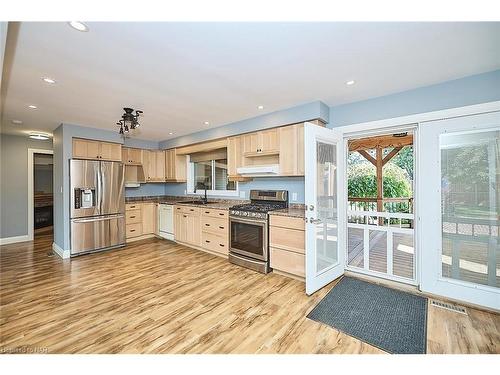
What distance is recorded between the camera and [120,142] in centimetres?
492

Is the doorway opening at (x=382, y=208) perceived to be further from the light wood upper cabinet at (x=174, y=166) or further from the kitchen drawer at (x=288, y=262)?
the light wood upper cabinet at (x=174, y=166)

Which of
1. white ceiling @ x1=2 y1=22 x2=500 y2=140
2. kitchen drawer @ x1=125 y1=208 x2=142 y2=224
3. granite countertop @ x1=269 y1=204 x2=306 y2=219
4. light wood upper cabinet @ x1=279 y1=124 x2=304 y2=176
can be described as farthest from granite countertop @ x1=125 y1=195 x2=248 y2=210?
white ceiling @ x1=2 y1=22 x2=500 y2=140

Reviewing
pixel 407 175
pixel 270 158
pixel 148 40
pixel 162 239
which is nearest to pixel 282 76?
pixel 148 40

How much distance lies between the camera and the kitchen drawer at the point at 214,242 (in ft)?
13.0

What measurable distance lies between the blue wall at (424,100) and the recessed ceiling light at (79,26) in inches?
118

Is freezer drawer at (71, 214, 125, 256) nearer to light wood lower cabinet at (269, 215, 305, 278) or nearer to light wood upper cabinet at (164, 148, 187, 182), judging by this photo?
light wood upper cabinet at (164, 148, 187, 182)

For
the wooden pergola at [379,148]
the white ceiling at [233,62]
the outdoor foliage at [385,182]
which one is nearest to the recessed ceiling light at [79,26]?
the white ceiling at [233,62]

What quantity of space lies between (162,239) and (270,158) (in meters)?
3.41

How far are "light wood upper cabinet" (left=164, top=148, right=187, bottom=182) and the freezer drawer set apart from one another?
58.2 inches

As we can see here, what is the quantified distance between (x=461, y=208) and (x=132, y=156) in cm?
614

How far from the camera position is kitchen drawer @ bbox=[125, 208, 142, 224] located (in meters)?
5.03

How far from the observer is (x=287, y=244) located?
3113mm

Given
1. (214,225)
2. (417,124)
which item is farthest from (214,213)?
(417,124)

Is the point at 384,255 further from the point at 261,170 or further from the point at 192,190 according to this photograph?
the point at 192,190
